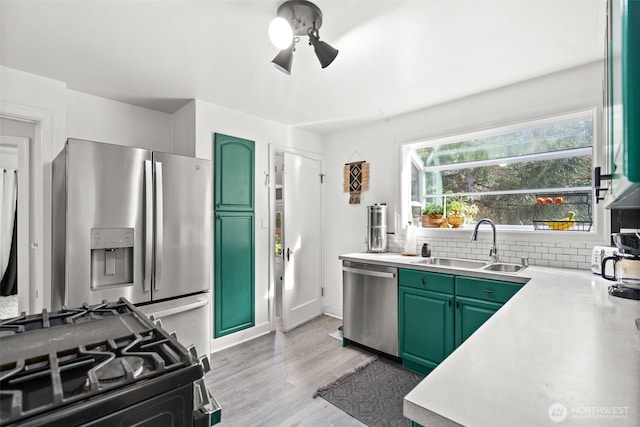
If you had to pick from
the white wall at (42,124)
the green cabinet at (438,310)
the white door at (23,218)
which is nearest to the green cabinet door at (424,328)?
the green cabinet at (438,310)

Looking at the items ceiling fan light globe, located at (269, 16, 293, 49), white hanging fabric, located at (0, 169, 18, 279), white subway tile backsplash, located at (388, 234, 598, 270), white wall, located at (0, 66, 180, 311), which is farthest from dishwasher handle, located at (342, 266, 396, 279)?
white hanging fabric, located at (0, 169, 18, 279)

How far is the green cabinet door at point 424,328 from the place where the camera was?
2383mm

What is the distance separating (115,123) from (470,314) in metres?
3.68

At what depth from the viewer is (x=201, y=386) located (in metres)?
0.82

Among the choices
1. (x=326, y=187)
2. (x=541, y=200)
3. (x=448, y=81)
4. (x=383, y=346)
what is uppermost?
(x=448, y=81)

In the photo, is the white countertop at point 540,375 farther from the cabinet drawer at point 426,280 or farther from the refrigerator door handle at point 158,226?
the refrigerator door handle at point 158,226

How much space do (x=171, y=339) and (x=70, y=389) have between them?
23 centimetres

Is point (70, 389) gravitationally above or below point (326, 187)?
below

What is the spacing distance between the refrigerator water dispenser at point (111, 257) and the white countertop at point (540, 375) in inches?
87.3

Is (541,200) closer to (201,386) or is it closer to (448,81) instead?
(448,81)

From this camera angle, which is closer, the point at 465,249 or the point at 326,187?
the point at 465,249

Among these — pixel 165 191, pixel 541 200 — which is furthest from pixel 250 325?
pixel 541 200

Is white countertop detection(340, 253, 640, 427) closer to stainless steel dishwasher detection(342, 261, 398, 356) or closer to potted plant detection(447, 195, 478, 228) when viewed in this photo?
stainless steel dishwasher detection(342, 261, 398, 356)

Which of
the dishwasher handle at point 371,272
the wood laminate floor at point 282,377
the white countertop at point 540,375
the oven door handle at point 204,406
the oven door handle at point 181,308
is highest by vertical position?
the white countertop at point 540,375
